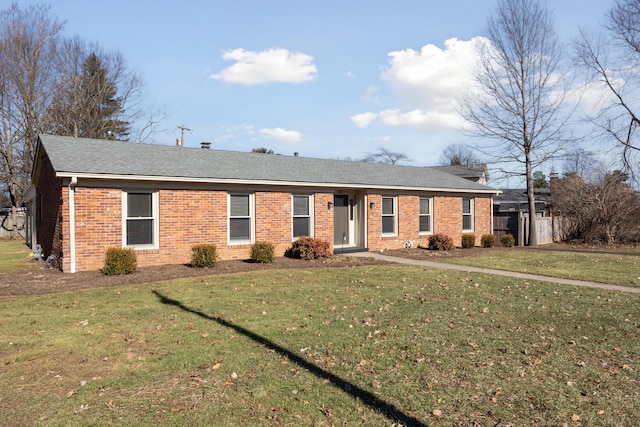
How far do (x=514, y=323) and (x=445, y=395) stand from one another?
10.2 feet

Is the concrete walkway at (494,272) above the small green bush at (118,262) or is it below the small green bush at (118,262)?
Result: below

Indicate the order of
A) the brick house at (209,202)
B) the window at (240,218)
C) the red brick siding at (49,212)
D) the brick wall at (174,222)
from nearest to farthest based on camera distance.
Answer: the brick wall at (174,222) < the brick house at (209,202) < the red brick siding at (49,212) < the window at (240,218)

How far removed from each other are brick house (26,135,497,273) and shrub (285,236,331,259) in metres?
0.70

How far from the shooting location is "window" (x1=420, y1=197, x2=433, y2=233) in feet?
62.2

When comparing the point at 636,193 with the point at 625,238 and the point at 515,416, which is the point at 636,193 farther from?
the point at 515,416

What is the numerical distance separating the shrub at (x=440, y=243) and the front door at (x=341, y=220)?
3.58 meters

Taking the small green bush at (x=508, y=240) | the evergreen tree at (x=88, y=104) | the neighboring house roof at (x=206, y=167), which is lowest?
the small green bush at (x=508, y=240)

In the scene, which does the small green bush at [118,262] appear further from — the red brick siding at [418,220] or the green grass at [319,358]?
the red brick siding at [418,220]

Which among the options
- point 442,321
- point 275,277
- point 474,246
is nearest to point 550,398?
point 442,321

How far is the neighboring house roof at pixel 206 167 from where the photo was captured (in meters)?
11.9

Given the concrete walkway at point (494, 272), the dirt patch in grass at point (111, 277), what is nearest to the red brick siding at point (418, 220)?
the concrete walkway at point (494, 272)

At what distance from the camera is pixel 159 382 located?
4352mm

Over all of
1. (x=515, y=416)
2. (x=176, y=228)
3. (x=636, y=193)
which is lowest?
(x=515, y=416)

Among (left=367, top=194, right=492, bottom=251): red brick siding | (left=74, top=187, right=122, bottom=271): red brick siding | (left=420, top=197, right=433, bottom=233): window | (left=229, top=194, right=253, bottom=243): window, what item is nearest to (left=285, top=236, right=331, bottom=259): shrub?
(left=229, top=194, right=253, bottom=243): window
